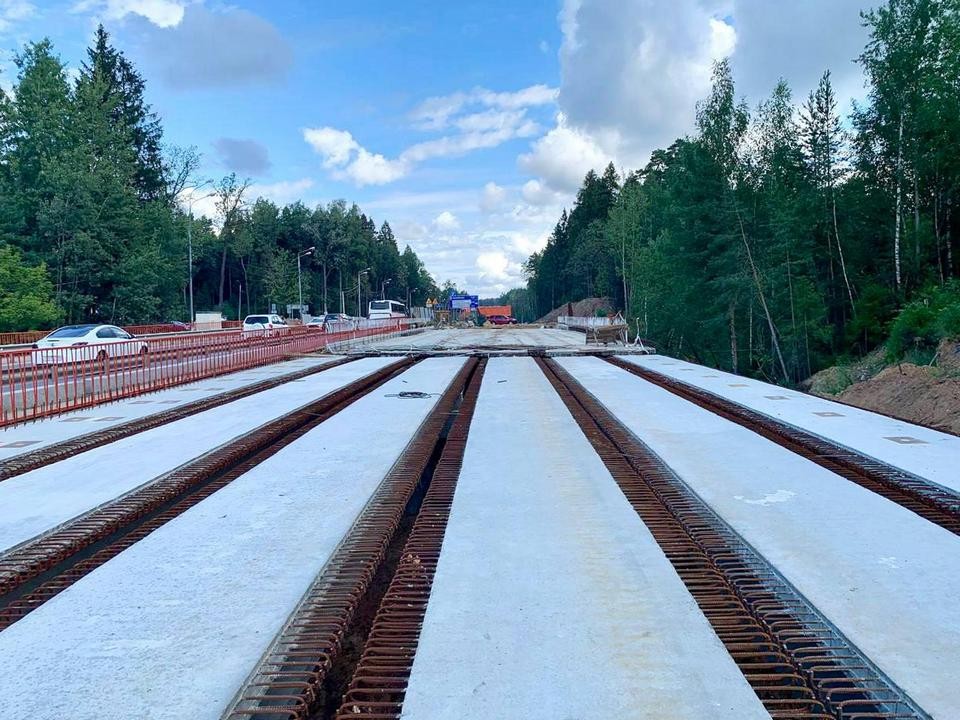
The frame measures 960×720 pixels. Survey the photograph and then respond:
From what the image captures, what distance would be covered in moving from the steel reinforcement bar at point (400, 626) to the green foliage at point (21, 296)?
133 ft

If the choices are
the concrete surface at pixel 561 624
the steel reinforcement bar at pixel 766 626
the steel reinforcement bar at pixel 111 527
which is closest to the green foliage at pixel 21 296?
the steel reinforcement bar at pixel 111 527

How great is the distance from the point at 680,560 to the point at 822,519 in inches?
60.5

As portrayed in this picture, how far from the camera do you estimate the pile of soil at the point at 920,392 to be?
14.6 m

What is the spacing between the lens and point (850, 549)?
15.2 ft

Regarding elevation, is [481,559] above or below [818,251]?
below

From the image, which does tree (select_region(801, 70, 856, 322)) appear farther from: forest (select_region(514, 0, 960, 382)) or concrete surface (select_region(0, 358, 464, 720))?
concrete surface (select_region(0, 358, 464, 720))

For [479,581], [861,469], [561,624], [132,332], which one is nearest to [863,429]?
[861,469]

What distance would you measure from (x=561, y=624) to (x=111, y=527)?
12.8 ft

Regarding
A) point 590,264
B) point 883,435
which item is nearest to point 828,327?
point 883,435

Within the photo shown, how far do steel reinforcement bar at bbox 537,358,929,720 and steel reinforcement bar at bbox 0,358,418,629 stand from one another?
3944 mm

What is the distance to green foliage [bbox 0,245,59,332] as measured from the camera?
3769 centimetres

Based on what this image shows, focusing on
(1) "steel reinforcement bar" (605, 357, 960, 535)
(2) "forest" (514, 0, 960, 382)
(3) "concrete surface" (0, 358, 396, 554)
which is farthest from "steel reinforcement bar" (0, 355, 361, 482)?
(2) "forest" (514, 0, 960, 382)

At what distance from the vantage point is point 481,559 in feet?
14.9

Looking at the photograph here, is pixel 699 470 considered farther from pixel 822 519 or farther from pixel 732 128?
pixel 732 128
